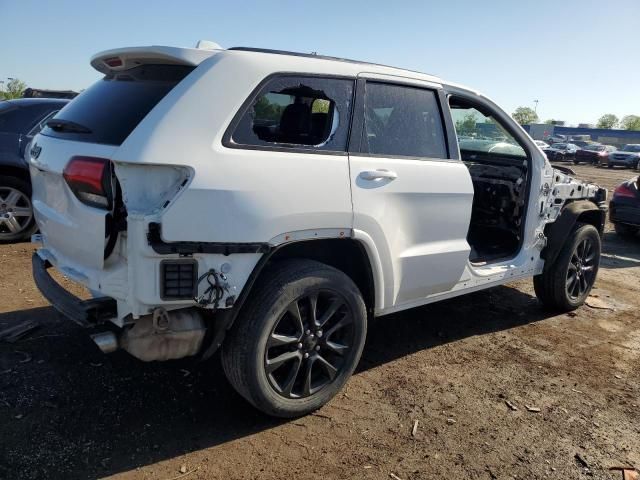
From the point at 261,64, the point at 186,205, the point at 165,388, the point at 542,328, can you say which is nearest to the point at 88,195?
the point at 186,205

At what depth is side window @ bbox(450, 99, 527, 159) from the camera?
4324 millimetres

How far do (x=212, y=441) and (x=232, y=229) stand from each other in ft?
3.84

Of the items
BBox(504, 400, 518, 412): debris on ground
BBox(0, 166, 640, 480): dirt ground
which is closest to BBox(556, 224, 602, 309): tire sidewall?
BBox(0, 166, 640, 480): dirt ground

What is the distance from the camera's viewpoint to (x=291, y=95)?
3.06m

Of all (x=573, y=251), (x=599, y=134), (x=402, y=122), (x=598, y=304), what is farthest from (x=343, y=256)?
(x=599, y=134)

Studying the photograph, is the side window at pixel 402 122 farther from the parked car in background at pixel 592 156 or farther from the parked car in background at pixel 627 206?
the parked car in background at pixel 592 156

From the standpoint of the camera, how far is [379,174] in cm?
315

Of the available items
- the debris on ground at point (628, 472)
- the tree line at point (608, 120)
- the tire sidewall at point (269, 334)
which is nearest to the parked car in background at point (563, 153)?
the debris on ground at point (628, 472)

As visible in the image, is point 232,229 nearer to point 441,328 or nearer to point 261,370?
point 261,370

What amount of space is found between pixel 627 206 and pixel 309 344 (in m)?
8.00

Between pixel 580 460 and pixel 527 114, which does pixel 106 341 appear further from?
pixel 527 114

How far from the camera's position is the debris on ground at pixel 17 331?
12.5 ft

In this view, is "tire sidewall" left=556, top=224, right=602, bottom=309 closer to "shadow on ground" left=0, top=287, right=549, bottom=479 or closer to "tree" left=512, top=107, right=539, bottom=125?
"shadow on ground" left=0, top=287, right=549, bottom=479

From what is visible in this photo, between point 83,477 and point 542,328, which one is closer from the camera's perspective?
point 83,477
